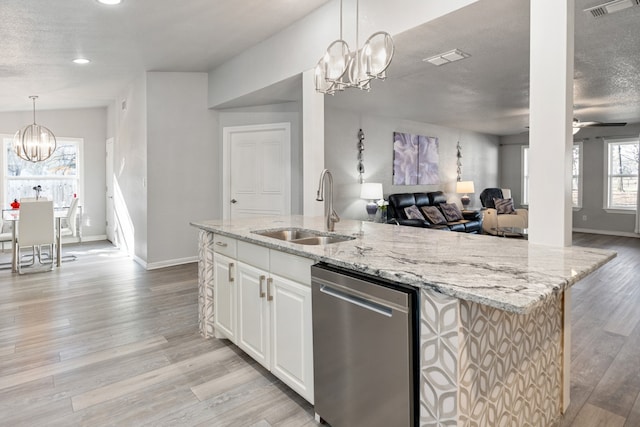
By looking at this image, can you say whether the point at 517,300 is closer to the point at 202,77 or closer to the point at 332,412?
the point at 332,412

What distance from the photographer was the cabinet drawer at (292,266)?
6.11ft

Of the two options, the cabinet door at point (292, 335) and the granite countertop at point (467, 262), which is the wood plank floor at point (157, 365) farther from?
the granite countertop at point (467, 262)

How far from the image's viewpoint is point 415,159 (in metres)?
7.58

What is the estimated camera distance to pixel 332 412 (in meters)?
1.73

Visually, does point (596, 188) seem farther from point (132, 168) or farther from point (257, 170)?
point (132, 168)

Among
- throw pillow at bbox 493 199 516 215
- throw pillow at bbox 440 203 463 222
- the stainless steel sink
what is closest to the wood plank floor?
the stainless steel sink

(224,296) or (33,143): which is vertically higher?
(33,143)

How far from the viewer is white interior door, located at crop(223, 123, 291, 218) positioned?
533 centimetres

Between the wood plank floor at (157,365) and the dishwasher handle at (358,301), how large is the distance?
72 centimetres

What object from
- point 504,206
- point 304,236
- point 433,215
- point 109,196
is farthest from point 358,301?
point 504,206

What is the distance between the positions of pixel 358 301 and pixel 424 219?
563 cm

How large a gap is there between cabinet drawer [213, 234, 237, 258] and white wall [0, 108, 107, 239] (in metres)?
6.04

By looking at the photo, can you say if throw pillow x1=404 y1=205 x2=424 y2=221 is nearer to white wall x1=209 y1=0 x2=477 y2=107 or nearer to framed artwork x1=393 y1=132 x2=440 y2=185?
framed artwork x1=393 y1=132 x2=440 y2=185

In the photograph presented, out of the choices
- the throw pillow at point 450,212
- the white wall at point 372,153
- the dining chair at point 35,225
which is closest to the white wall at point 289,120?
the white wall at point 372,153
